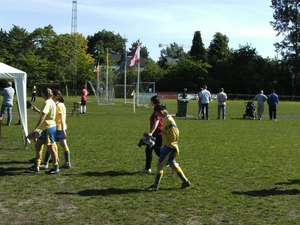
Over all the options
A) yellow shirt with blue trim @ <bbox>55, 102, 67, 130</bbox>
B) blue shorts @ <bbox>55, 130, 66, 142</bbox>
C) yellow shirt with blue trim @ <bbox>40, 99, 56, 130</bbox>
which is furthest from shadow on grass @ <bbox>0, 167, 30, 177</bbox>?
yellow shirt with blue trim @ <bbox>55, 102, 67, 130</bbox>

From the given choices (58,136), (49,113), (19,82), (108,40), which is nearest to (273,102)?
(19,82)

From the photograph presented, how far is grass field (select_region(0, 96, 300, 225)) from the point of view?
19.5 feet

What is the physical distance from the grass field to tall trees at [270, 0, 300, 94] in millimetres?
60598

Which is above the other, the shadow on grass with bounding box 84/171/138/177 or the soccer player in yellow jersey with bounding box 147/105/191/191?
the soccer player in yellow jersey with bounding box 147/105/191/191

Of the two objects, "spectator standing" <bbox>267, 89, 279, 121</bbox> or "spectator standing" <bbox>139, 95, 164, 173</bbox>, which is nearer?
"spectator standing" <bbox>139, 95, 164, 173</bbox>

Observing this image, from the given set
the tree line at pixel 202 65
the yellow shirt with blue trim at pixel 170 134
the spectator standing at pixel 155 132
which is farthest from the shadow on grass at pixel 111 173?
the tree line at pixel 202 65

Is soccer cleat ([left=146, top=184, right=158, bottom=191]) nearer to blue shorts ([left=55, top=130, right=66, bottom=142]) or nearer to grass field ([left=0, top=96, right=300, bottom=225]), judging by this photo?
grass field ([left=0, top=96, right=300, bottom=225])

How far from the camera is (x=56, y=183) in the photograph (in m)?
7.77

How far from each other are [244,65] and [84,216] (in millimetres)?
69377

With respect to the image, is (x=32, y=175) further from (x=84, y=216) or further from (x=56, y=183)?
(x=84, y=216)

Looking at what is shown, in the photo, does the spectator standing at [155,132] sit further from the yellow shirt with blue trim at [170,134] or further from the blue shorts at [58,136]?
the blue shorts at [58,136]

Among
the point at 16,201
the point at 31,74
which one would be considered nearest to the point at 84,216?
the point at 16,201

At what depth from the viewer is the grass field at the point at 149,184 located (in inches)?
234

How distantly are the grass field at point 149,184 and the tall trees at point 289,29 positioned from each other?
60.6 meters
